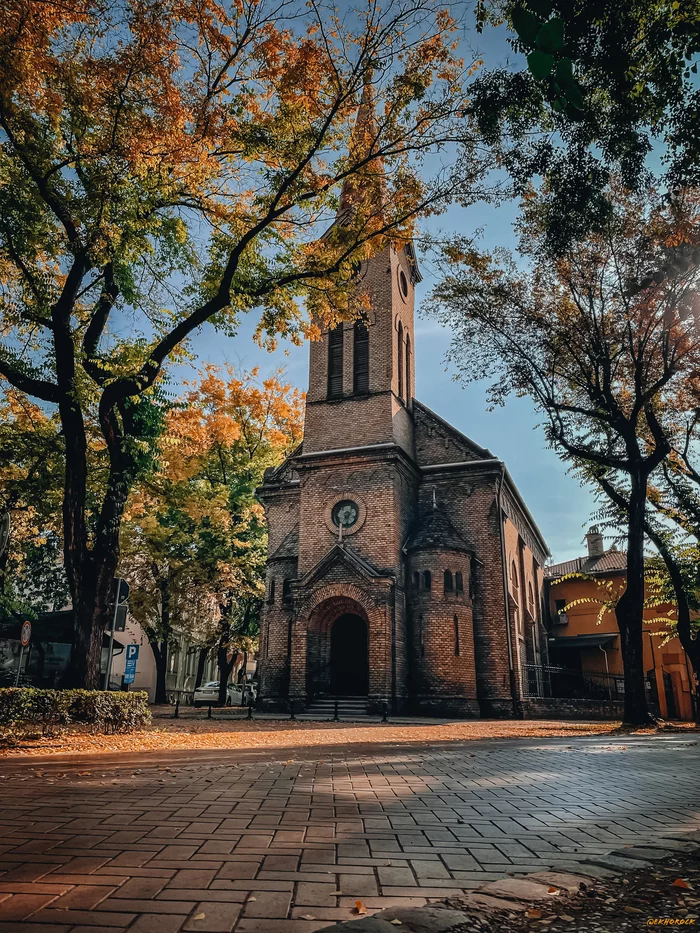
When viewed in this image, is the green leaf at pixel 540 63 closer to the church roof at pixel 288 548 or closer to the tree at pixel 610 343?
the tree at pixel 610 343

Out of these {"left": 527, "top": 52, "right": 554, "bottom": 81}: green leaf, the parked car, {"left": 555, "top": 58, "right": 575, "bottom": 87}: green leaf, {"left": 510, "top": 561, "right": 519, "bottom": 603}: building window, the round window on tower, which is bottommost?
the parked car

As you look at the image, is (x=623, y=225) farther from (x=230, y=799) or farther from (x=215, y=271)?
(x=230, y=799)

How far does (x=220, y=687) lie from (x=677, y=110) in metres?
24.4

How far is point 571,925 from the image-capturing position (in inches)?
93.7

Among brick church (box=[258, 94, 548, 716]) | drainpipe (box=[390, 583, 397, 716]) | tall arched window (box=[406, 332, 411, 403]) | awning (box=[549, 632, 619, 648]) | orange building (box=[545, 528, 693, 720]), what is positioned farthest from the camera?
awning (box=[549, 632, 619, 648])

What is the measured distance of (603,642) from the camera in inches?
1283

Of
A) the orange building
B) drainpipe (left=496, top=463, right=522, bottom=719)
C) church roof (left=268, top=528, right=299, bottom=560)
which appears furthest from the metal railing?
church roof (left=268, top=528, right=299, bottom=560)

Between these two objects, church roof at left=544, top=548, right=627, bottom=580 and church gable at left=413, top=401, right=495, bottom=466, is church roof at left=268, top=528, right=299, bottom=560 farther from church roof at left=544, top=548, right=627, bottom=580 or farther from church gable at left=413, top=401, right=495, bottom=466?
church roof at left=544, top=548, right=627, bottom=580

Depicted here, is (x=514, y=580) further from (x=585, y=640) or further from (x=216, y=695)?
(x=216, y=695)

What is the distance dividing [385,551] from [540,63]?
19.0m

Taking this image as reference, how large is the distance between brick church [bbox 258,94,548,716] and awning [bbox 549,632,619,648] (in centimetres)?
963

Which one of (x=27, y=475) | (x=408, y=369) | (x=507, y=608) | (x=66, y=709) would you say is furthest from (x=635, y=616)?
(x=27, y=475)

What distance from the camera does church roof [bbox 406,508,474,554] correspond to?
21.0m

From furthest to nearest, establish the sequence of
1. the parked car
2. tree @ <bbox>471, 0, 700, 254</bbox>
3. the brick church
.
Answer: the parked car, the brick church, tree @ <bbox>471, 0, 700, 254</bbox>
